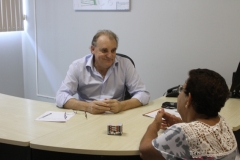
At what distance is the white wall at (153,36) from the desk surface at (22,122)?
166cm

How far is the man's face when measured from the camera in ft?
8.79

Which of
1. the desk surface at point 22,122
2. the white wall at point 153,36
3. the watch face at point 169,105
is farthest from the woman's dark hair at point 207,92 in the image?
the white wall at point 153,36

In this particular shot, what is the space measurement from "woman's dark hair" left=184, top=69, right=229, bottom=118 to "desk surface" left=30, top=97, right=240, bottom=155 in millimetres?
418

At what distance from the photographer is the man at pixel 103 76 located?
105 inches

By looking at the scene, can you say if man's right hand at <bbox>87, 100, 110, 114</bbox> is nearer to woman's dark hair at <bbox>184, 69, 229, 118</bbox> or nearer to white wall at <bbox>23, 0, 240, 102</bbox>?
woman's dark hair at <bbox>184, 69, 229, 118</bbox>

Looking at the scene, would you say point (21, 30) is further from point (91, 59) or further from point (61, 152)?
point (61, 152)

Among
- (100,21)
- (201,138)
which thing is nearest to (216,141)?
(201,138)

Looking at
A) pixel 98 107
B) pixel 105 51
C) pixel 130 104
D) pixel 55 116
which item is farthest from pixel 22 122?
pixel 105 51

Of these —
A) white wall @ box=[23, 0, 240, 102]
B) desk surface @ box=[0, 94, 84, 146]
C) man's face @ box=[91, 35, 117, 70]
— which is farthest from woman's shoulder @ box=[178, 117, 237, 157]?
white wall @ box=[23, 0, 240, 102]

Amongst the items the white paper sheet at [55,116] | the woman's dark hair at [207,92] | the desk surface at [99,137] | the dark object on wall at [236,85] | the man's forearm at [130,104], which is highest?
the woman's dark hair at [207,92]

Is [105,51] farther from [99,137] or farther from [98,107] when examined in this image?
[99,137]

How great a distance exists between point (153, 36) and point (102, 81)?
4.17 feet

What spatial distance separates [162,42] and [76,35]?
1250 millimetres

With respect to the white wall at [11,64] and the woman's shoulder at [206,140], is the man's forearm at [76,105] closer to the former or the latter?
the woman's shoulder at [206,140]
